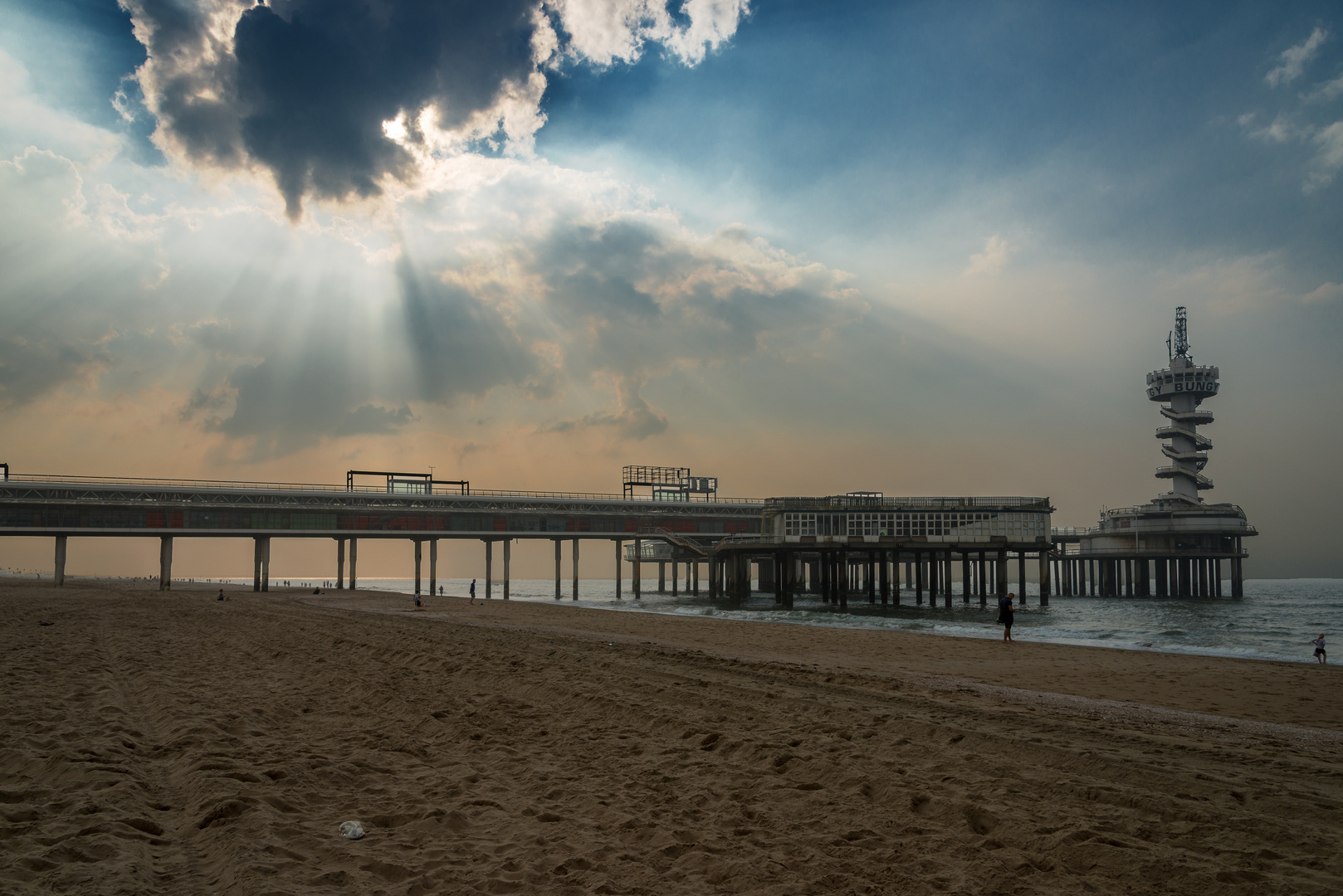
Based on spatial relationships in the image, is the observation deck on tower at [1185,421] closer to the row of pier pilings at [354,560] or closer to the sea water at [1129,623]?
the sea water at [1129,623]

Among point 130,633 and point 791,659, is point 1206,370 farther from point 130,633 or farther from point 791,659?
point 130,633

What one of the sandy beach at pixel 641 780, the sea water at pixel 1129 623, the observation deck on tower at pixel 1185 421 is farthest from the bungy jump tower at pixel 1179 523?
the sandy beach at pixel 641 780

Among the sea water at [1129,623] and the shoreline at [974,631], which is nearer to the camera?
the shoreline at [974,631]

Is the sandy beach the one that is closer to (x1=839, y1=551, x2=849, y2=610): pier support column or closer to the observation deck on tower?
(x1=839, y1=551, x2=849, y2=610): pier support column

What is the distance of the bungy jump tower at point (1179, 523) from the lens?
83.8m

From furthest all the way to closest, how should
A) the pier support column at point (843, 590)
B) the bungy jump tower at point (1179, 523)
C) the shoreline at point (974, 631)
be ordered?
the bungy jump tower at point (1179, 523) < the pier support column at point (843, 590) < the shoreline at point (974, 631)

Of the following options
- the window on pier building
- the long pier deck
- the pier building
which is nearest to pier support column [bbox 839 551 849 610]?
the pier building

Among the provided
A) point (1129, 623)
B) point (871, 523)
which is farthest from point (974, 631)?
point (871, 523)

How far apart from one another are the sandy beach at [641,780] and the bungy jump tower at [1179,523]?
81120mm

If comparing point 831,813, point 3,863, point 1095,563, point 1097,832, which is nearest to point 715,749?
point 831,813

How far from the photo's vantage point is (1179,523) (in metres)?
84.2

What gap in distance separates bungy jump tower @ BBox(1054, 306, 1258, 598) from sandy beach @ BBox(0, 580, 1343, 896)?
8112cm

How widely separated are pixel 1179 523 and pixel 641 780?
313 feet

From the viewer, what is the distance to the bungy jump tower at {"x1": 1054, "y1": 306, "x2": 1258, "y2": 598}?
83750 mm
